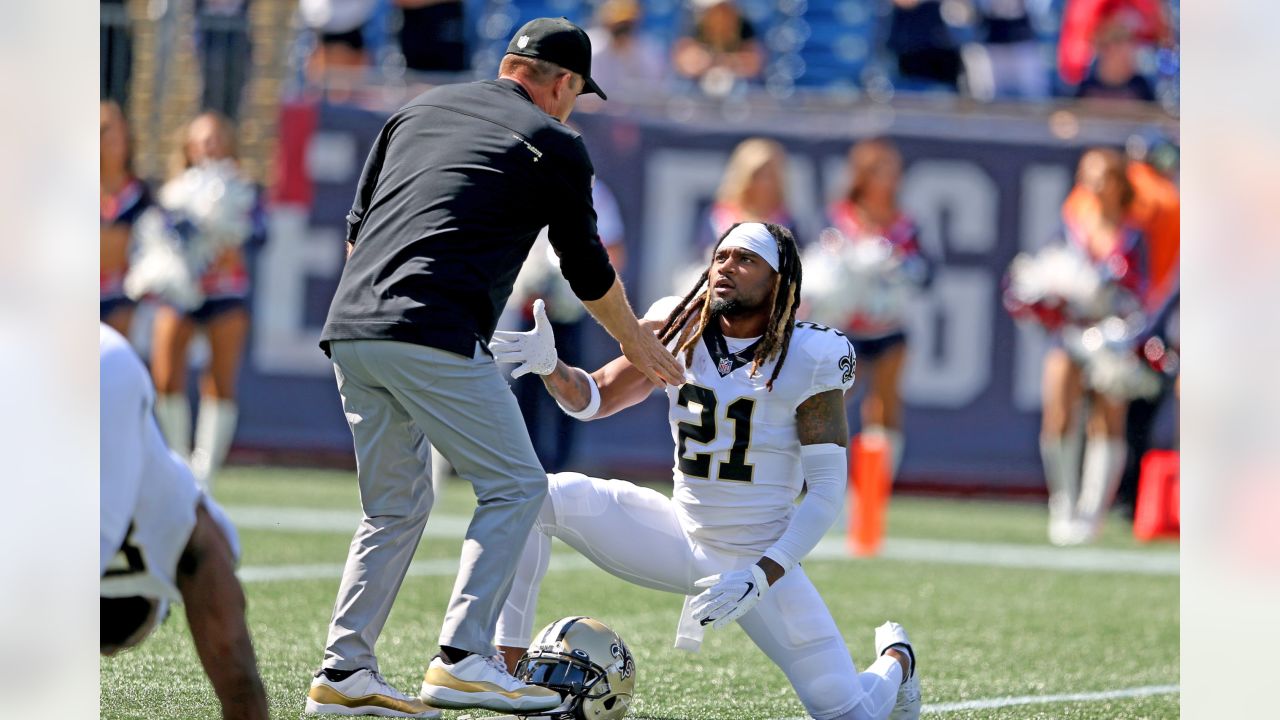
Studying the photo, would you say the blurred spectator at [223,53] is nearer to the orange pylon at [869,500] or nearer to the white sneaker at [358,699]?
the orange pylon at [869,500]

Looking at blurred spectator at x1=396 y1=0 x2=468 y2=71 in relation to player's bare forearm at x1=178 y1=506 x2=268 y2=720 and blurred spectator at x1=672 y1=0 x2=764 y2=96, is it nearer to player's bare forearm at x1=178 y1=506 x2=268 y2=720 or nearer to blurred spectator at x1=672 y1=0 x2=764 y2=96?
blurred spectator at x1=672 y1=0 x2=764 y2=96

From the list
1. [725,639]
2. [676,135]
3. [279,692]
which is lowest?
[725,639]

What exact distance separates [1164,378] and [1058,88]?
3.18 metres

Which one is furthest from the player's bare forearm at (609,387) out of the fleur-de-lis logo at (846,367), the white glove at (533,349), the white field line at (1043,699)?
the white field line at (1043,699)

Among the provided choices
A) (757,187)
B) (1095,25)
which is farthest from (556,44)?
(1095,25)

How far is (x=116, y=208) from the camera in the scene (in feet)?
30.5

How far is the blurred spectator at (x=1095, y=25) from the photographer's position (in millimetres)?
11039

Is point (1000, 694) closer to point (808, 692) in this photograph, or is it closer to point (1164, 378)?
point (808, 692)

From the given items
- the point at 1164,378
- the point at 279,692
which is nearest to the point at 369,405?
the point at 279,692

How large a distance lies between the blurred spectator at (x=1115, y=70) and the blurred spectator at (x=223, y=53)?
5418mm

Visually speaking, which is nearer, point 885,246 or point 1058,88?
point 885,246

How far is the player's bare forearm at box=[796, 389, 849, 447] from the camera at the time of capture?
419cm
